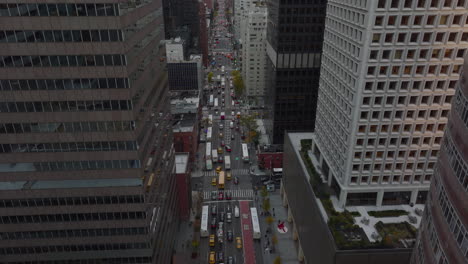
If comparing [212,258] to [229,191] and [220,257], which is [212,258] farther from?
[229,191]

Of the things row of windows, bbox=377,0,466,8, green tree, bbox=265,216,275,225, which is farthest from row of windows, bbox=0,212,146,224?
row of windows, bbox=377,0,466,8

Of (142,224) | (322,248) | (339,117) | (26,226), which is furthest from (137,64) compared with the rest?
(322,248)

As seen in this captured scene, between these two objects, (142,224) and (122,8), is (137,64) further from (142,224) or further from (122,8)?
(142,224)

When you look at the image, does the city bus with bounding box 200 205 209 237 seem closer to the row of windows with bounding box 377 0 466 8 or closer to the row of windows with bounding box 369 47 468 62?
the row of windows with bounding box 369 47 468 62

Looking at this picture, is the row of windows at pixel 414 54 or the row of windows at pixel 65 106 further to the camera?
the row of windows at pixel 414 54

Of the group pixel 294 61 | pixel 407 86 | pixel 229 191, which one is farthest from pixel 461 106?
pixel 229 191

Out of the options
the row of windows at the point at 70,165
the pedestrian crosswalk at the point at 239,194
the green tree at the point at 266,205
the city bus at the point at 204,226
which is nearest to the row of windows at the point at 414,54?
the row of windows at the point at 70,165

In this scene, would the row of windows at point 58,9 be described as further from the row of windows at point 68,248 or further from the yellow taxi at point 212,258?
the yellow taxi at point 212,258
